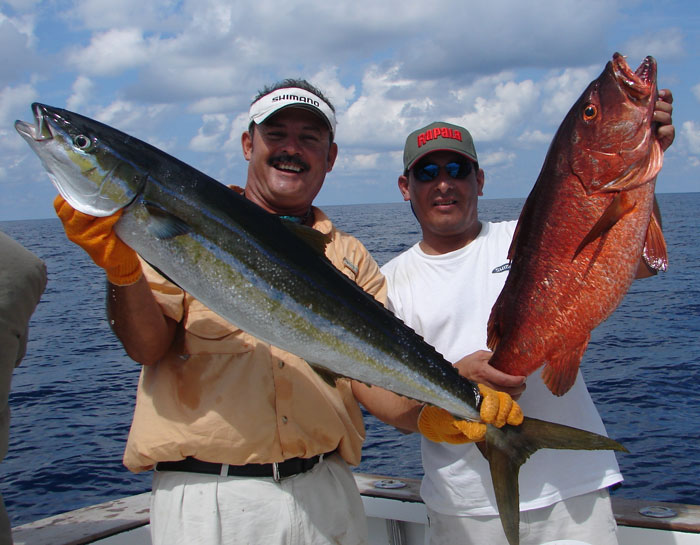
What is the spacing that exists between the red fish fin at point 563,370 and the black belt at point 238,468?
136cm

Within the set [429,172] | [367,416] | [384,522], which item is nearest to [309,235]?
[429,172]

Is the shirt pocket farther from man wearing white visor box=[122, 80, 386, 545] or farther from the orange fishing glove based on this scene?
the orange fishing glove

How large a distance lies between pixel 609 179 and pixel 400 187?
199 cm

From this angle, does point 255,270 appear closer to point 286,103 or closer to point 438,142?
point 286,103

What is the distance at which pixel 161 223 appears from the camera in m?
2.46

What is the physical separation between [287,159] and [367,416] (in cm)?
840

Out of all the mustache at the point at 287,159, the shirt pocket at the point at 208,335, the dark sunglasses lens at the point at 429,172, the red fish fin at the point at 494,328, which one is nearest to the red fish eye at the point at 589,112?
the red fish fin at the point at 494,328

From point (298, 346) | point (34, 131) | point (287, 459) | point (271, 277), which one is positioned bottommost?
point (287, 459)

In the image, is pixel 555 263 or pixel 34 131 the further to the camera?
pixel 555 263

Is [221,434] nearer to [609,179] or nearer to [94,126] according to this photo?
[94,126]

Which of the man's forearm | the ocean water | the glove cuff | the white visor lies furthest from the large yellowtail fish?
the ocean water

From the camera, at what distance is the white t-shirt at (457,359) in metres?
3.49

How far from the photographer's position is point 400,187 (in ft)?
14.9

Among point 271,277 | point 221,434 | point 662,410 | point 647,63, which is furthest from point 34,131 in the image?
point 662,410
